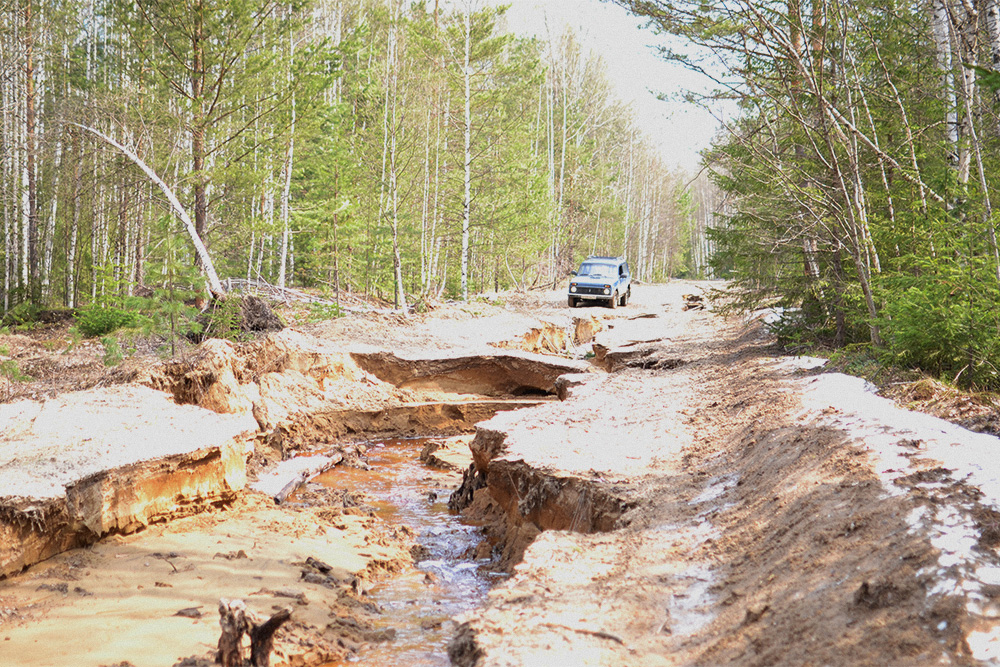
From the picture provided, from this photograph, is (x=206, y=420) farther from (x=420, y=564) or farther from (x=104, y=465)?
(x=420, y=564)

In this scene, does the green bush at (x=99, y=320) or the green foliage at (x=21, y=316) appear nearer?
the green bush at (x=99, y=320)

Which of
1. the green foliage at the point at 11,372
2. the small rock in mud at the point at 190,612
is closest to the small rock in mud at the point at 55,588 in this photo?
the small rock in mud at the point at 190,612

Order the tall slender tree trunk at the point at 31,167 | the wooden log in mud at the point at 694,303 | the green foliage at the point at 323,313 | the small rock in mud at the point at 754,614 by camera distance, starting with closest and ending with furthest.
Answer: the small rock in mud at the point at 754,614
the green foliage at the point at 323,313
the tall slender tree trunk at the point at 31,167
the wooden log in mud at the point at 694,303

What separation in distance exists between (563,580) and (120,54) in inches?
929

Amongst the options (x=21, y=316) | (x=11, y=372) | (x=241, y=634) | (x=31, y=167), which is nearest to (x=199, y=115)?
(x=11, y=372)

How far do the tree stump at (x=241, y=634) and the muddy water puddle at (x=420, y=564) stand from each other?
0.67 metres

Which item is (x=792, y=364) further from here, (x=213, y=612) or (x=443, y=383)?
(x=213, y=612)

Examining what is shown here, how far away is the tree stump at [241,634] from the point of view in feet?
13.3


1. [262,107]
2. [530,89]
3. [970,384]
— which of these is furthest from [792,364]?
[530,89]

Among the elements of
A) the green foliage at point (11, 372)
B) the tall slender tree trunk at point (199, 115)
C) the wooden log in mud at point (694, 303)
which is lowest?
the green foliage at point (11, 372)

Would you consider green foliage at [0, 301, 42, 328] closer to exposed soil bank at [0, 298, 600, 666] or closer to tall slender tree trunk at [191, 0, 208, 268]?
tall slender tree trunk at [191, 0, 208, 268]

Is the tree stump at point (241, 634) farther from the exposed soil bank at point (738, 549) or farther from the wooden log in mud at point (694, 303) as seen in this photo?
the wooden log in mud at point (694, 303)

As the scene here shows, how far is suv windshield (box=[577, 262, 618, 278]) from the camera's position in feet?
84.8

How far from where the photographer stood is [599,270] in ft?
85.8
